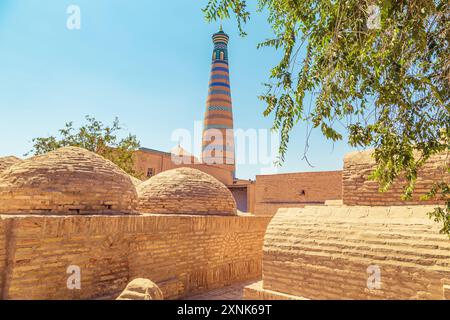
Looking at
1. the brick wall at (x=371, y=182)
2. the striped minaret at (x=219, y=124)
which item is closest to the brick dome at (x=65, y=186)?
the brick wall at (x=371, y=182)

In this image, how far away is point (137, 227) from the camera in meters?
6.49

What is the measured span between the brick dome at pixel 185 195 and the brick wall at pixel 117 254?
1.11 metres

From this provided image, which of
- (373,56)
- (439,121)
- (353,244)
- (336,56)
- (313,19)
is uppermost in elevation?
(313,19)

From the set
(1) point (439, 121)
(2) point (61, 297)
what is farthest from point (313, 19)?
(2) point (61, 297)

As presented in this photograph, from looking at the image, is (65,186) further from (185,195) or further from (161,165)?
(161,165)

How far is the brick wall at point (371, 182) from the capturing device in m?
5.19

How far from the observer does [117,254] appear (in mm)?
6105

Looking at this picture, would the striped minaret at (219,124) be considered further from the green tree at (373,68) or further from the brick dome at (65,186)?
the green tree at (373,68)

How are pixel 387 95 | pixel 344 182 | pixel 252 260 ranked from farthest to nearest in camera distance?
pixel 252 260 → pixel 344 182 → pixel 387 95

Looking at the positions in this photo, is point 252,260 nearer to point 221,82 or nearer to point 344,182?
point 344,182

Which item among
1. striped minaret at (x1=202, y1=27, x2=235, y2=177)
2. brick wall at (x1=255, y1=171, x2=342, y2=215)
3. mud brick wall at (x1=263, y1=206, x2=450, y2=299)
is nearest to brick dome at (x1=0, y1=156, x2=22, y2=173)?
mud brick wall at (x1=263, y1=206, x2=450, y2=299)

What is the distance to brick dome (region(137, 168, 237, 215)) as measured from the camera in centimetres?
938

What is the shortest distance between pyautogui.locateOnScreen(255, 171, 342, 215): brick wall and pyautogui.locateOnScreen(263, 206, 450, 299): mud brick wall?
10031 millimetres
